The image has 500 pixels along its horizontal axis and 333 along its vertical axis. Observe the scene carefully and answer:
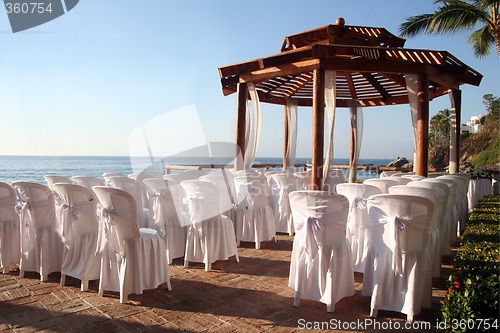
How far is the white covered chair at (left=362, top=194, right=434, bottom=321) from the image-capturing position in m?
2.88

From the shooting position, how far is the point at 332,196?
309 cm

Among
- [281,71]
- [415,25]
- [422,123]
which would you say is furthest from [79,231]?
[415,25]

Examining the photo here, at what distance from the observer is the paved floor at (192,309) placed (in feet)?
9.10

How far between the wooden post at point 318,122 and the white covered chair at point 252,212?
1.32 m

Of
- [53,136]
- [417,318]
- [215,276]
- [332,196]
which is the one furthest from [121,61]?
[53,136]

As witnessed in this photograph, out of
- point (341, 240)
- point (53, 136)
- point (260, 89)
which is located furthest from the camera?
point (53, 136)

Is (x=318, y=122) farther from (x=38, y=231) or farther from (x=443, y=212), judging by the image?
(x=38, y=231)

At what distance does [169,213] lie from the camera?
4508 mm

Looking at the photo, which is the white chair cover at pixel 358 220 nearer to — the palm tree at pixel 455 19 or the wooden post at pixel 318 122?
the wooden post at pixel 318 122

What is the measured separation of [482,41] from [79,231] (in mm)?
15675

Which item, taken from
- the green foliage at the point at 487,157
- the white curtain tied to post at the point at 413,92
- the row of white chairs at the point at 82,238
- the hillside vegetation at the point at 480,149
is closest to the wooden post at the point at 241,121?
the white curtain tied to post at the point at 413,92

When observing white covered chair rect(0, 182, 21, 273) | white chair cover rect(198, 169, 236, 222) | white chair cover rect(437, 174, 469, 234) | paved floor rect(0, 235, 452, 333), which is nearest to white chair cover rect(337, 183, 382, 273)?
paved floor rect(0, 235, 452, 333)

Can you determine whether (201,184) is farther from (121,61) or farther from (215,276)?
(121,61)

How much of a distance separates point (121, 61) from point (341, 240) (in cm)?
815
